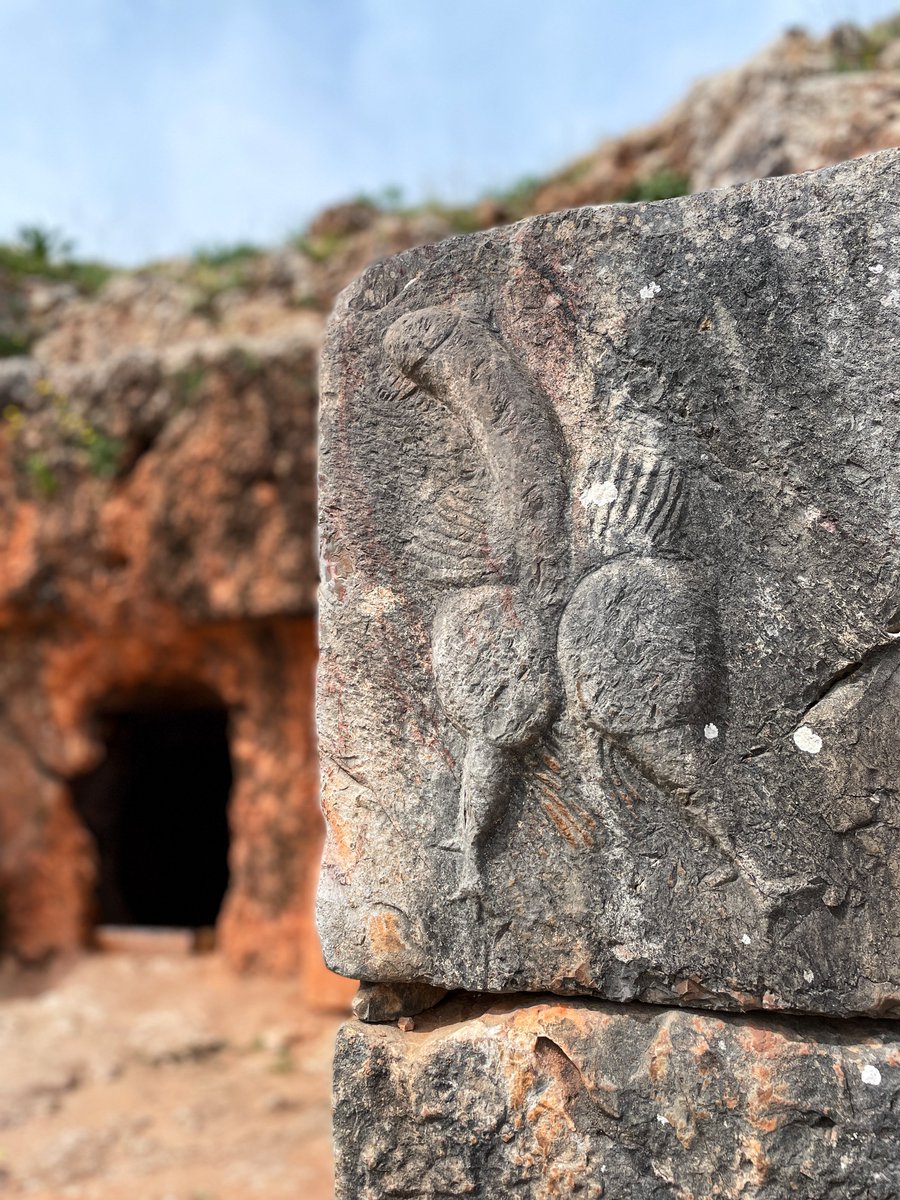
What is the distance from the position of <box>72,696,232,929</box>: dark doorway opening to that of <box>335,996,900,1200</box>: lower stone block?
4.91 metres

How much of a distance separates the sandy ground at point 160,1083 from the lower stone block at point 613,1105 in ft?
7.37

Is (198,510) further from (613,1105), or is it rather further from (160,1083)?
(613,1105)

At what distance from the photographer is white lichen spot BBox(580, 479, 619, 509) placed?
1.61 metres

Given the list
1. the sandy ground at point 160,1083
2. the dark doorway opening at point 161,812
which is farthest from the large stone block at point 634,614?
the dark doorway opening at point 161,812

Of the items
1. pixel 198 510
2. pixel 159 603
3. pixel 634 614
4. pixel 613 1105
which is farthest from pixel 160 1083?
pixel 634 614

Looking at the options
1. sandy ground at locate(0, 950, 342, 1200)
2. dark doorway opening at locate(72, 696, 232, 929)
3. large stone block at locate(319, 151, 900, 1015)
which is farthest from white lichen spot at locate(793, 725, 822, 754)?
dark doorway opening at locate(72, 696, 232, 929)

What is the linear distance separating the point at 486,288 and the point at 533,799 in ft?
2.73

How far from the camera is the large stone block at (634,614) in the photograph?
151cm

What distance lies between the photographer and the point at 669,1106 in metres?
1.52

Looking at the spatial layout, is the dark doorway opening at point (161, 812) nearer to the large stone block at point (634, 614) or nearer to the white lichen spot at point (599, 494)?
the large stone block at point (634, 614)

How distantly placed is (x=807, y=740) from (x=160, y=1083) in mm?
3990

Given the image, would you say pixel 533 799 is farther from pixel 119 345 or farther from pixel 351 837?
pixel 119 345

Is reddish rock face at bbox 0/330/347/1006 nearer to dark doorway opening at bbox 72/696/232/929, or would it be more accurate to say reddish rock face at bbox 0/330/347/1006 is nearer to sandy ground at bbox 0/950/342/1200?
dark doorway opening at bbox 72/696/232/929

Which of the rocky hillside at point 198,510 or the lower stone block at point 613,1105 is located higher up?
the rocky hillside at point 198,510
